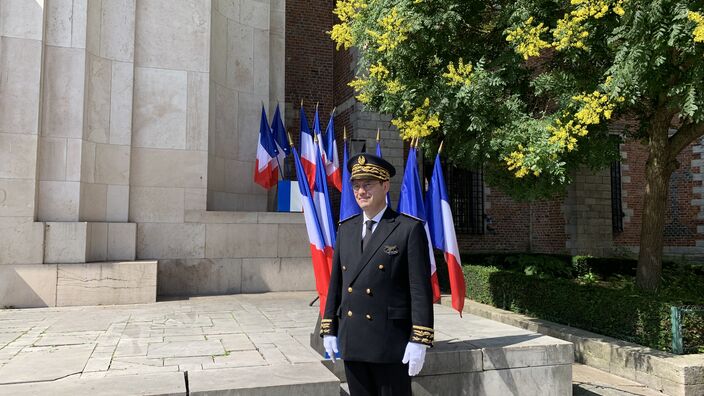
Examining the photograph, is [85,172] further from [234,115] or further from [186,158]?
[234,115]

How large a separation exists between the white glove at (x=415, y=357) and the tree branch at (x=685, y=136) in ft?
22.1

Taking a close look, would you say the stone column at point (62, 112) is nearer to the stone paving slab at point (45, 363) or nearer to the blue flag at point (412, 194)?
the stone paving slab at point (45, 363)

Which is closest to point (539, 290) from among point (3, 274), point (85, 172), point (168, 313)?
point (168, 313)

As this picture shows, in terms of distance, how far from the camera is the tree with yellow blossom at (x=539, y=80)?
18.7ft

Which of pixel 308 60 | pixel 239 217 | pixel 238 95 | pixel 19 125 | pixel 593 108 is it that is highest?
pixel 308 60

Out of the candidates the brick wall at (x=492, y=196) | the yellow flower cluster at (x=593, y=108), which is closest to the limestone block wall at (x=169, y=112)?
the brick wall at (x=492, y=196)

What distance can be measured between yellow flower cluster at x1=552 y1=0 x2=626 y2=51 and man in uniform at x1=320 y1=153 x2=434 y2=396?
3974 millimetres

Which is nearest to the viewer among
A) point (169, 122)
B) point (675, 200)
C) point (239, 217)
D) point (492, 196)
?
point (169, 122)

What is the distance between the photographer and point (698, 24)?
198 inches

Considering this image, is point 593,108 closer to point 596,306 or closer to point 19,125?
point 596,306

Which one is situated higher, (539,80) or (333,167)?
(539,80)

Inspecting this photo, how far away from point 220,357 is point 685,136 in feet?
24.9

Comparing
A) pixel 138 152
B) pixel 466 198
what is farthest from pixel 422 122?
pixel 466 198

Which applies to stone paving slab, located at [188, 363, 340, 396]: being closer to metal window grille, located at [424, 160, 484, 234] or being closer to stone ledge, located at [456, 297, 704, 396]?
stone ledge, located at [456, 297, 704, 396]
